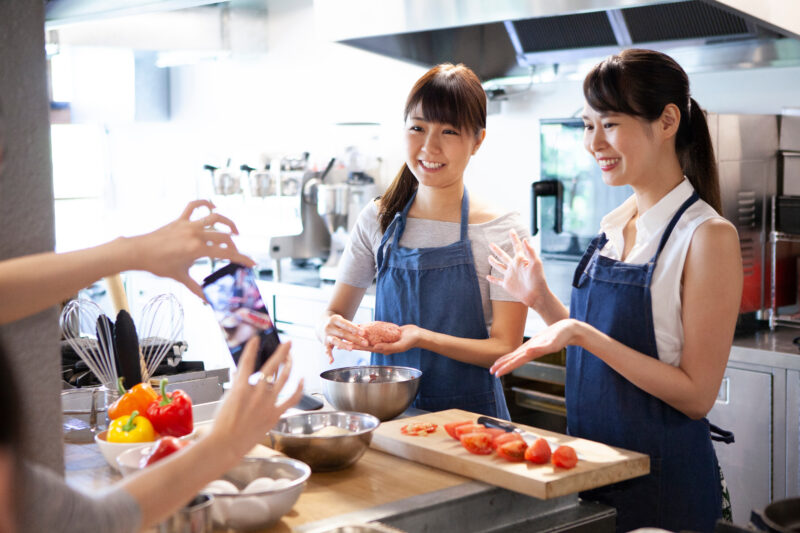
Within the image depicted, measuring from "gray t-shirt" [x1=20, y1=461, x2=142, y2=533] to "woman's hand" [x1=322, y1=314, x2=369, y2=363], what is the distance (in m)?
1.10

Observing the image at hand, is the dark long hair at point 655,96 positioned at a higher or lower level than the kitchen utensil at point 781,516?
higher

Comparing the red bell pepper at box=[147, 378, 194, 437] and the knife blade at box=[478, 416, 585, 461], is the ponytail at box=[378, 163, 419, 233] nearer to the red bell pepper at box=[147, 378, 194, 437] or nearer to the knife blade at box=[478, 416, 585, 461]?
the knife blade at box=[478, 416, 585, 461]

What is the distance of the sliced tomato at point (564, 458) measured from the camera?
1555 mm

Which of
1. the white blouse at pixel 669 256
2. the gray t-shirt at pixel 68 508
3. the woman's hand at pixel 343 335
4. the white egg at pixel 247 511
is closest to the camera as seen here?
the gray t-shirt at pixel 68 508

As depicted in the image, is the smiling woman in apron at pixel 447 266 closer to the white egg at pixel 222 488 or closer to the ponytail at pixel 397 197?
the ponytail at pixel 397 197

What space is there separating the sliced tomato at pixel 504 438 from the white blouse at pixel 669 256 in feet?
1.25

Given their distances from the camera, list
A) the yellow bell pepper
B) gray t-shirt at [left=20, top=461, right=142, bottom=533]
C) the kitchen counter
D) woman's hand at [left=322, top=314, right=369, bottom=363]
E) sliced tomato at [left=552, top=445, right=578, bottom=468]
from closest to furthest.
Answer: gray t-shirt at [left=20, top=461, right=142, bottom=533]
the kitchen counter
sliced tomato at [left=552, top=445, right=578, bottom=468]
the yellow bell pepper
woman's hand at [left=322, top=314, right=369, bottom=363]

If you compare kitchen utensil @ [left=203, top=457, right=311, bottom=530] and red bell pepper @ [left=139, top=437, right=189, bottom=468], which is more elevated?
red bell pepper @ [left=139, top=437, right=189, bottom=468]

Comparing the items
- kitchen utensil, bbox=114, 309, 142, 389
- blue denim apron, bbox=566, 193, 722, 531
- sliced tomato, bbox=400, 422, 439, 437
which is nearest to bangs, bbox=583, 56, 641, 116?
blue denim apron, bbox=566, 193, 722, 531

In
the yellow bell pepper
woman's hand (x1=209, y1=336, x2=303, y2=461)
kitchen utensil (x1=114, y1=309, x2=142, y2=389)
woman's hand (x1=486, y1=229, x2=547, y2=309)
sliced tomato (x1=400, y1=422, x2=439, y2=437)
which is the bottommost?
sliced tomato (x1=400, y1=422, x2=439, y2=437)

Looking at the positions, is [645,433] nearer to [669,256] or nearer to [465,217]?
[669,256]

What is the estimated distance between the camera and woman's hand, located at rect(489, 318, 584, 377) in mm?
1714

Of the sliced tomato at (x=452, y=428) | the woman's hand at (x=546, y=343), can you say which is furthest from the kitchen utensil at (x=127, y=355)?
the woman's hand at (x=546, y=343)

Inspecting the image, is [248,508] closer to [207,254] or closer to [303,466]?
[303,466]
